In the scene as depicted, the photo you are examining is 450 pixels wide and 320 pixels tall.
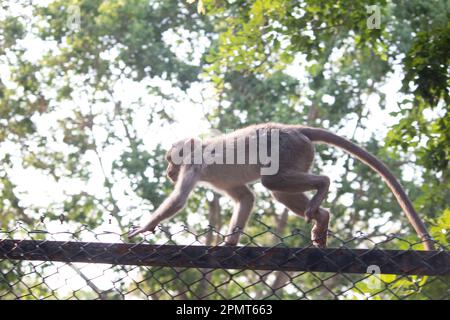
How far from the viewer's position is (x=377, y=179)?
14258mm

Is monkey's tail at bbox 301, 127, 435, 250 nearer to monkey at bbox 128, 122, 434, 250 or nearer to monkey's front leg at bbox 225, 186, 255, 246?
monkey at bbox 128, 122, 434, 250

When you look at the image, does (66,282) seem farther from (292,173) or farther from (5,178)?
(5,178)

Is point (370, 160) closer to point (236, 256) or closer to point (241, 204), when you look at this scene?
point (241, 204)

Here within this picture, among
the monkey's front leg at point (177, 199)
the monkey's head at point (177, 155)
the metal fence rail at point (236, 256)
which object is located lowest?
the metal fence rail at point (236, 256)

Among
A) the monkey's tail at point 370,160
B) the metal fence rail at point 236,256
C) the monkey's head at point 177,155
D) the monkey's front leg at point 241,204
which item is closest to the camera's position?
the metal fence rail at point 236,256

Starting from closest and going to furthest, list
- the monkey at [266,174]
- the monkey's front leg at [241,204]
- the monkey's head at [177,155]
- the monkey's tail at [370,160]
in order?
the monkey's tail at [370,160]
the monkey at [266,174]
the monkey's front leg at [241,204]
the monkey's head at [177,155]

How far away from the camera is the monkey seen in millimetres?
4820

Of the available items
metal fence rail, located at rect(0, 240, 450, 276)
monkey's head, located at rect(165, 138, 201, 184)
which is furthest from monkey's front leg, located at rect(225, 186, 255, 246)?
metal fence rail, located at rect(0, 240, 450, 276)

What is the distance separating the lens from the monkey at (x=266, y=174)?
4.82 meters

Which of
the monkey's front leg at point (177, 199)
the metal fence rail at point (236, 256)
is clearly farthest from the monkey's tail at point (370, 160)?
the metal fence rail at point (236, 256)

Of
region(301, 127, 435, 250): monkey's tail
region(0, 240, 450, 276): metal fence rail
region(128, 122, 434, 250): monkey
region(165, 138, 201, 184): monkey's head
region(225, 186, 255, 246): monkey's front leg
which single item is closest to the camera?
region(0, 240, 450, 276): metal fence rail

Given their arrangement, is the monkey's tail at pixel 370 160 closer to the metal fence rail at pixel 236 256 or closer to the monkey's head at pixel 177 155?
the monkey's head at pixel 177 155

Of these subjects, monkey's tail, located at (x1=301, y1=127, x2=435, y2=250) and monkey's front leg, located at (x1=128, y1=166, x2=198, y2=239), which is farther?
monkey's front leg, located at (x1=128, y1=166, x2=198, y2=239)

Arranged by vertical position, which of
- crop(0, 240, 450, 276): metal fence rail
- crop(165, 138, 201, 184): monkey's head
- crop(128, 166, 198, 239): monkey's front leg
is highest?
crop(165, 138, 201, 184): monkey's head
